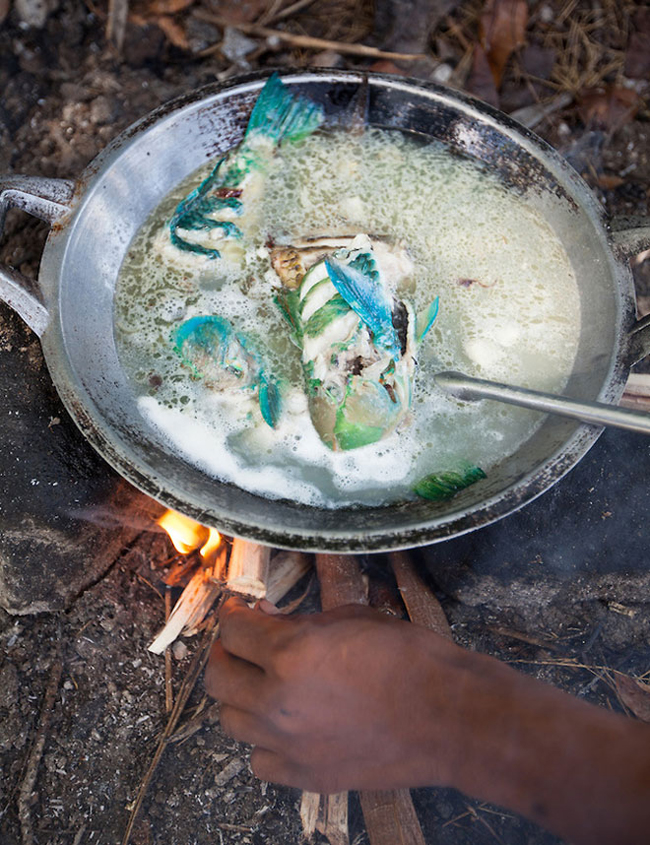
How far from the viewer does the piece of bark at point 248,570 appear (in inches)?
63.7

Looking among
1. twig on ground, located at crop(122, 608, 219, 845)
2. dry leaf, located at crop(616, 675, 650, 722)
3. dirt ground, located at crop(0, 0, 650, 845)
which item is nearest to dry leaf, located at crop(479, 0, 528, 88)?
dirt ground, located at crop(0, 0, 650, 845)

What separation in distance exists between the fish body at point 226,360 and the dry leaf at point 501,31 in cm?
171

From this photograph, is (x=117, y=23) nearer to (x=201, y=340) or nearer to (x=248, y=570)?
(x=201, y=340)

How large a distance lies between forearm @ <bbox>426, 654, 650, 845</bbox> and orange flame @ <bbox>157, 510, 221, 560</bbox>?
93 cm

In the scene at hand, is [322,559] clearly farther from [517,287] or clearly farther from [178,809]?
[517,287]

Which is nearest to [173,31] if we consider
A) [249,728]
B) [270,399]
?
[270,399]

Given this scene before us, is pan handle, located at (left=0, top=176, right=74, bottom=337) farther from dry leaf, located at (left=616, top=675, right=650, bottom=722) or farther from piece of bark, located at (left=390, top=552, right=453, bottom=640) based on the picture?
dry leaf, located at (left=616, top=675, right=650, bottom=722)

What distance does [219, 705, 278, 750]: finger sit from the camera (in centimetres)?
109

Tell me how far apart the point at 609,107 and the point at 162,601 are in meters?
2.43

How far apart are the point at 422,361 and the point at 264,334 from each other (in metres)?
0.41

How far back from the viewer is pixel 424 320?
1.63 m

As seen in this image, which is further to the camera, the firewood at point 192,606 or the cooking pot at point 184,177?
the firewood at point 192,606

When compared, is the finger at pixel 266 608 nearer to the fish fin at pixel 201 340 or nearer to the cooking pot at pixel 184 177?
the cooking pot at pixel 184 177

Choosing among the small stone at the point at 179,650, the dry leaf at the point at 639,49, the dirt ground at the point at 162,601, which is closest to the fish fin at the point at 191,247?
the dirt ground at the point at 162,601
